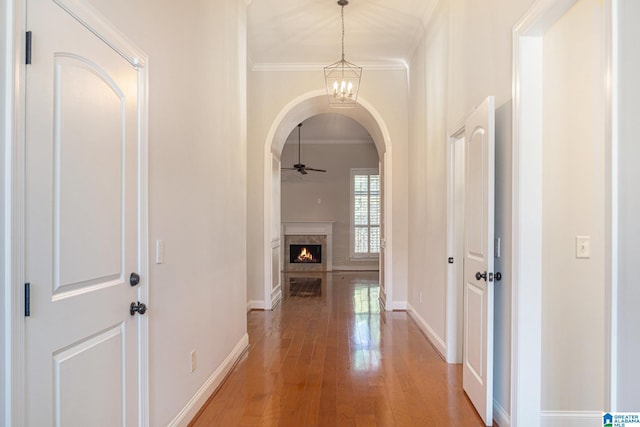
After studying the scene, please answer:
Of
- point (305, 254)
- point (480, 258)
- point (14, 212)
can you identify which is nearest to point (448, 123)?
point (480, 258)

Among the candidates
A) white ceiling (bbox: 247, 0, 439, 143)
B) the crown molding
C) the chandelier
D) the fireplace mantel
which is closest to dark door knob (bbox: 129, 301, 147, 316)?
white ceiling (bbox: 247, 0, 439, 143)

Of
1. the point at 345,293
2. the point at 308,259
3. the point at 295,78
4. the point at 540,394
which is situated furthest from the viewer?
the point at 308,259

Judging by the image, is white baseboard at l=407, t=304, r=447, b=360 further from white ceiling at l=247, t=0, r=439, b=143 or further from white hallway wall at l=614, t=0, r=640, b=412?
white ceiling at l=247, t=0, r=439, b=143

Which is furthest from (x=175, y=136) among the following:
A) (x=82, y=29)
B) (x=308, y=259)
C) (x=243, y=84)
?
(x=308, y=259)

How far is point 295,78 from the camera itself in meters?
5.92

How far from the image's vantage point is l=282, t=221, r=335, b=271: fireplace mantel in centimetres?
1084

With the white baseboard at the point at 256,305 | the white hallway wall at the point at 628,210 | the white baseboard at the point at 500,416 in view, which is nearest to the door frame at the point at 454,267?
the white baseboard at the point at 500,416

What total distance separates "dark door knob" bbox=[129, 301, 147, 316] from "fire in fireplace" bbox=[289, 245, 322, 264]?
351 inches

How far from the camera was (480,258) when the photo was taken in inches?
110

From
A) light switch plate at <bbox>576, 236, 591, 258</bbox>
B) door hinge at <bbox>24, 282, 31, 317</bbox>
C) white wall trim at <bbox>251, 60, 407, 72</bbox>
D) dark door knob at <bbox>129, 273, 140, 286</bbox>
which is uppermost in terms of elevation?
white wall trim at <bbox>251, 60, 407, 72</bbox>

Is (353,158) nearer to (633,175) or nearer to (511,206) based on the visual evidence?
(511,206)

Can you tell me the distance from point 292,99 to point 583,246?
14.5 ft

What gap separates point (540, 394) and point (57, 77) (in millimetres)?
2941

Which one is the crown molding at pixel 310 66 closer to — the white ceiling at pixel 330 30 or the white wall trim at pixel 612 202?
the white ceiling at pixel 330 30
